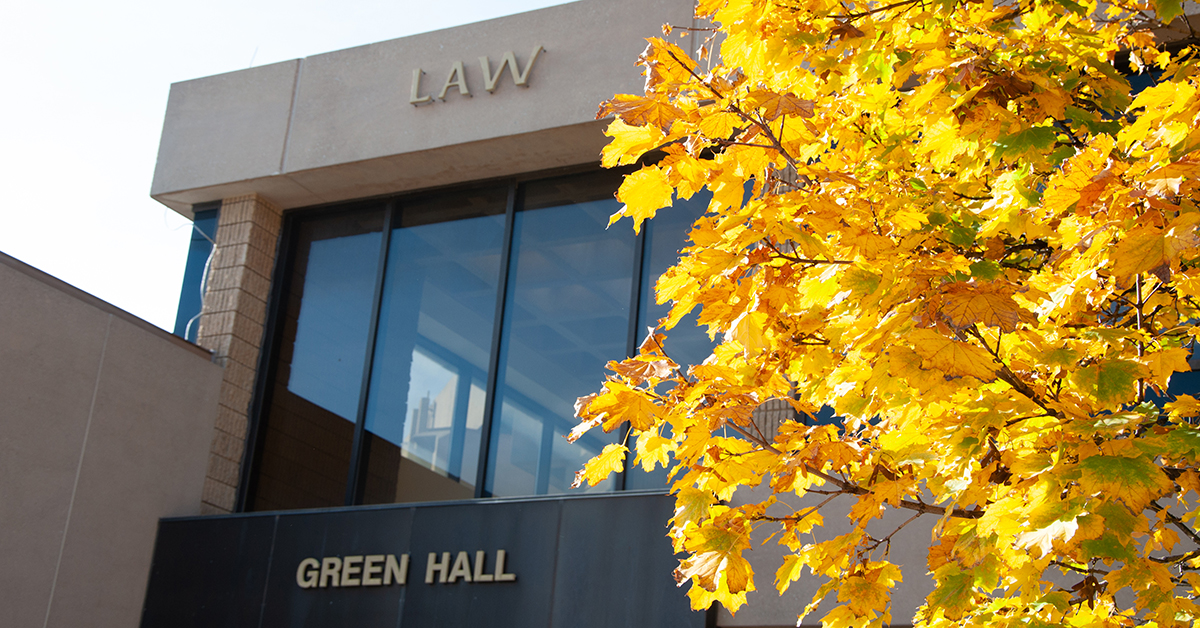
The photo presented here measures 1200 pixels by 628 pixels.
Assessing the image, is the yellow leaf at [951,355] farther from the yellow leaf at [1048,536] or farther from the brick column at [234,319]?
the brick column at [234,319]

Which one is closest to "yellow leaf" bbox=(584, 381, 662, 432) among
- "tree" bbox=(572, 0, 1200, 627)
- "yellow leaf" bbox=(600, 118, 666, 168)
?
"tree" bbox=(572, 0, 1200, 627)

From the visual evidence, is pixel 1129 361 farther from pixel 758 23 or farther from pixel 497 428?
pixel 497 428

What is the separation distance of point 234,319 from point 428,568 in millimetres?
3167

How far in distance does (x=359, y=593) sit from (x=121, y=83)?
6.16m

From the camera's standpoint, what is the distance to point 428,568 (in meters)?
7.79

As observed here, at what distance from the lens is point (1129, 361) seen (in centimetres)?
257

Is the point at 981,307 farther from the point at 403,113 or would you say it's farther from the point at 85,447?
the point at 85,447

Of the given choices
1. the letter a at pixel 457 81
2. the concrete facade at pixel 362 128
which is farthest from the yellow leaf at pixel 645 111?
the letter a at pixel 457 81

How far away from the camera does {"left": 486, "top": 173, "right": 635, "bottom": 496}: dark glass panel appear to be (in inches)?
323

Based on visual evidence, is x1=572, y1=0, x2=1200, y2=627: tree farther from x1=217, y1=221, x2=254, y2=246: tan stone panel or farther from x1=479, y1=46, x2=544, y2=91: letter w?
x1=217, y1=221, x2=254, y2=246: tan stone panel

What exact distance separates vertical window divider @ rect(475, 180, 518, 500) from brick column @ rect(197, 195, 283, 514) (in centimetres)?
242

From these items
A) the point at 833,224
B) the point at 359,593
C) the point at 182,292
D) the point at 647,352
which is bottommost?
the point at 359,593

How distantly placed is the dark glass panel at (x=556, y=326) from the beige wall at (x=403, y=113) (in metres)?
0.44

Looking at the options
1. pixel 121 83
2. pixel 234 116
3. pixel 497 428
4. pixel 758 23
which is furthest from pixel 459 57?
pixel 758 23
